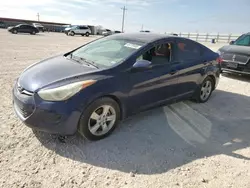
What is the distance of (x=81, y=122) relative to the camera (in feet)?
9.93

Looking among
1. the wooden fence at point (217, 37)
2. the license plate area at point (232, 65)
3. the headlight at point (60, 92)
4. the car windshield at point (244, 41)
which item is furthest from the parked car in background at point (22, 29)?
the headlight at point (60, 92)

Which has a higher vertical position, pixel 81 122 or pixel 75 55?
pixel 75 55

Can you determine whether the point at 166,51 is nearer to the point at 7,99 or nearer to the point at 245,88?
the point at 7,99

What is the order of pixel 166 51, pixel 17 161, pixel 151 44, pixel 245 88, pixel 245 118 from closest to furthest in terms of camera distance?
pixel 17 161
pixel 151 44
pixel 166 51
pixel 245 118
pixel 245 88

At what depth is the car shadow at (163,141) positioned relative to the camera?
2.91 metres

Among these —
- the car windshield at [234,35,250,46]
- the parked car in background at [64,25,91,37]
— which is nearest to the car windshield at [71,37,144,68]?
the car windshield at [234,35,250,46]

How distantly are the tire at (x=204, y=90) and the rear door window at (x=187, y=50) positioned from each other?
26.6 inches

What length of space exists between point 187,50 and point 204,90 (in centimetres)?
116

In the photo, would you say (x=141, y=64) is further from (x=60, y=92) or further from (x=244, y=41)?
(x=244, y=41)

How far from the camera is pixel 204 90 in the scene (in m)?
5.19

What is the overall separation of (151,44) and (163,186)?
7.52 ft

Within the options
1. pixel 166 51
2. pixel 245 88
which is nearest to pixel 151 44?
pixel 166 51

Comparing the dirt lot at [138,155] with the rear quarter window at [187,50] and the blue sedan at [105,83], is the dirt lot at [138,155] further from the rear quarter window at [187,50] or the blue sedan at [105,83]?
the rear quarter window at [187,50]

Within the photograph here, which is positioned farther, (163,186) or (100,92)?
(100,92)
